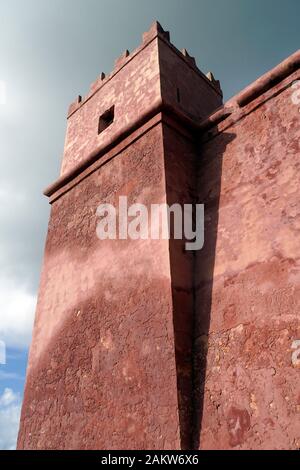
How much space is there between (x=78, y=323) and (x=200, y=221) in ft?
6.45

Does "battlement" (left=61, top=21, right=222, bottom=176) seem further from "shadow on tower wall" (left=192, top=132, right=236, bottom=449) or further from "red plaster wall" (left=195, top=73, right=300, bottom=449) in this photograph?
"red plaster wall" (left=195, top=73, right=300, bottom=449)

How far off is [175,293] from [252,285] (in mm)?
751

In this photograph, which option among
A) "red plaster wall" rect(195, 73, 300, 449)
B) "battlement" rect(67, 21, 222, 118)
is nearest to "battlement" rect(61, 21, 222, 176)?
"battlement" rect(67, 21, 222, 118)

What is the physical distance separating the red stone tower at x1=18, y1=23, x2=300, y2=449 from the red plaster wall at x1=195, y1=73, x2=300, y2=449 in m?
0.01

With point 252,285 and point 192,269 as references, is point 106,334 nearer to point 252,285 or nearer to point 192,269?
point 192,269

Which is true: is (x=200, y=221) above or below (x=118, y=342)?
above

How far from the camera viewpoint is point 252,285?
3715mm

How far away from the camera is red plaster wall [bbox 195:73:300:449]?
123 inches

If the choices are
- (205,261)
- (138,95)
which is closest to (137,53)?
(138,95)

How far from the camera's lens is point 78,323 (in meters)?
4.90

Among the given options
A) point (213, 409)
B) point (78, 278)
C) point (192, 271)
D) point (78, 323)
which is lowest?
point (213, 409)
